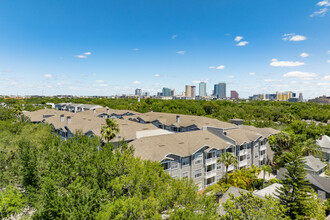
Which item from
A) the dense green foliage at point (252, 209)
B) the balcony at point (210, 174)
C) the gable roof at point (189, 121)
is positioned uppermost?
the gable roof at point (189, 121)

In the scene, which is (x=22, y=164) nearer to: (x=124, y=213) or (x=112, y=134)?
(x=112, y=134)

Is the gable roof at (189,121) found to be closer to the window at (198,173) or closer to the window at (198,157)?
the window at (198,157)

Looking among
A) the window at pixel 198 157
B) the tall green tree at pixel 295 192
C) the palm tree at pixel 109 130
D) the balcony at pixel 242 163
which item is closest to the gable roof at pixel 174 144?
the window at pixel 198 157

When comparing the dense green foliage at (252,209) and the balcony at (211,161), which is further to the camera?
the balcony at (211,161)

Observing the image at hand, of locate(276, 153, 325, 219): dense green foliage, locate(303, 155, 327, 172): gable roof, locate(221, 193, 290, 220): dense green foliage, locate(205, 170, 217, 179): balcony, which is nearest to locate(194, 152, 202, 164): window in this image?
locate(205, 170, 217, 179): balcony

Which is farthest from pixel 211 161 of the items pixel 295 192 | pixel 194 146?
pixel 295 192

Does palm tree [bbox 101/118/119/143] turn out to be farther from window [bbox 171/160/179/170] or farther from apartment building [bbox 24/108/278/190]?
window [bbox 171/160/179/170]

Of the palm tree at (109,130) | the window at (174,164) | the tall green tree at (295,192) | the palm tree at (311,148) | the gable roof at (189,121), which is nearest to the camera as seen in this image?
the tall green tree at (295,192)

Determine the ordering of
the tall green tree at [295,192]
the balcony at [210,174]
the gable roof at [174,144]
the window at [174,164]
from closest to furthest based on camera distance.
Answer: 1. the tall green tree at [295,192]
2. the gable roof at [174,144]
3. the window at [174,164]
4. the balcony at [210,174]

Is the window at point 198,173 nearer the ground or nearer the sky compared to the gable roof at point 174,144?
nearer the ground

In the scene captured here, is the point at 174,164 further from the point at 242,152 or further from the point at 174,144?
the point at 242,152

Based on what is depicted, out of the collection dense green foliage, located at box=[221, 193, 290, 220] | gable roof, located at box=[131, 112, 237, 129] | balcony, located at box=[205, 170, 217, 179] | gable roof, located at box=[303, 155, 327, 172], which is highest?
gable roof, located at box=[131, 112, 237, 129]
